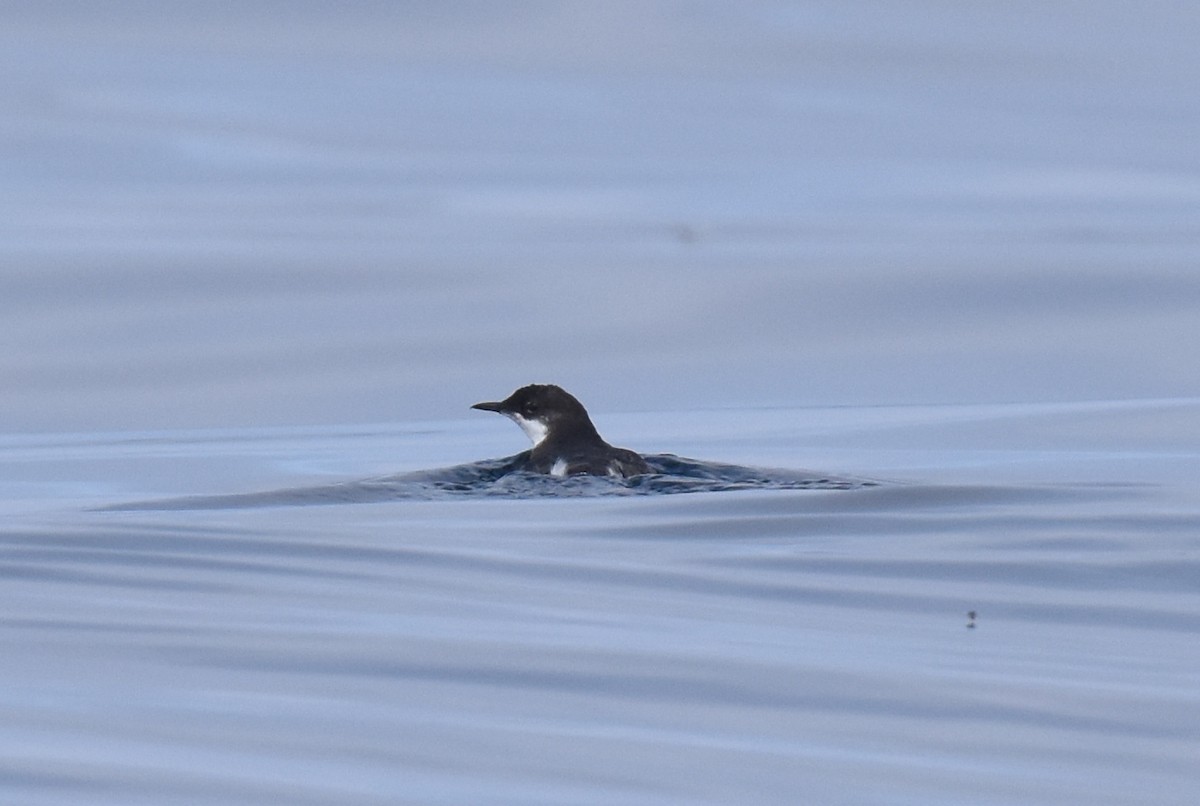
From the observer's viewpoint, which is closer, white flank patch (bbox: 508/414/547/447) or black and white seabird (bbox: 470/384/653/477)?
black and white seabird (bbox: 470/384/653/477)

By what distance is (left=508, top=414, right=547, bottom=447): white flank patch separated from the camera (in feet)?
41.6

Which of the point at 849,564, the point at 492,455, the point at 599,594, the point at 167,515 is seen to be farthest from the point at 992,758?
the point at 492,455

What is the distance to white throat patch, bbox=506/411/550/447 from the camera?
12.7 m

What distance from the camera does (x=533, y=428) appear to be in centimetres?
1287

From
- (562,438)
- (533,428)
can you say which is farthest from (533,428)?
(562,438)

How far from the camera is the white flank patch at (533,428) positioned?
41.6 ft

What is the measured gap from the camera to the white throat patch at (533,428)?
12.7 metres

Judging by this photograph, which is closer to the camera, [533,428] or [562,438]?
[562,438]

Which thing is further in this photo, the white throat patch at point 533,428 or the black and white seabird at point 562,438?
the white throat patch at point 533,428

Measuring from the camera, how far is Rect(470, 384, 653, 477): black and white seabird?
440 inches

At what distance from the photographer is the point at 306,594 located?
7.27 metres

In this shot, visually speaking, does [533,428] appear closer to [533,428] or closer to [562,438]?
[533,428]

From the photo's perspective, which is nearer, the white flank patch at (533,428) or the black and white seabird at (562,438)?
the black and white seabird at (562,438)

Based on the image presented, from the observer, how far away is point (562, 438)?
40.0ft
